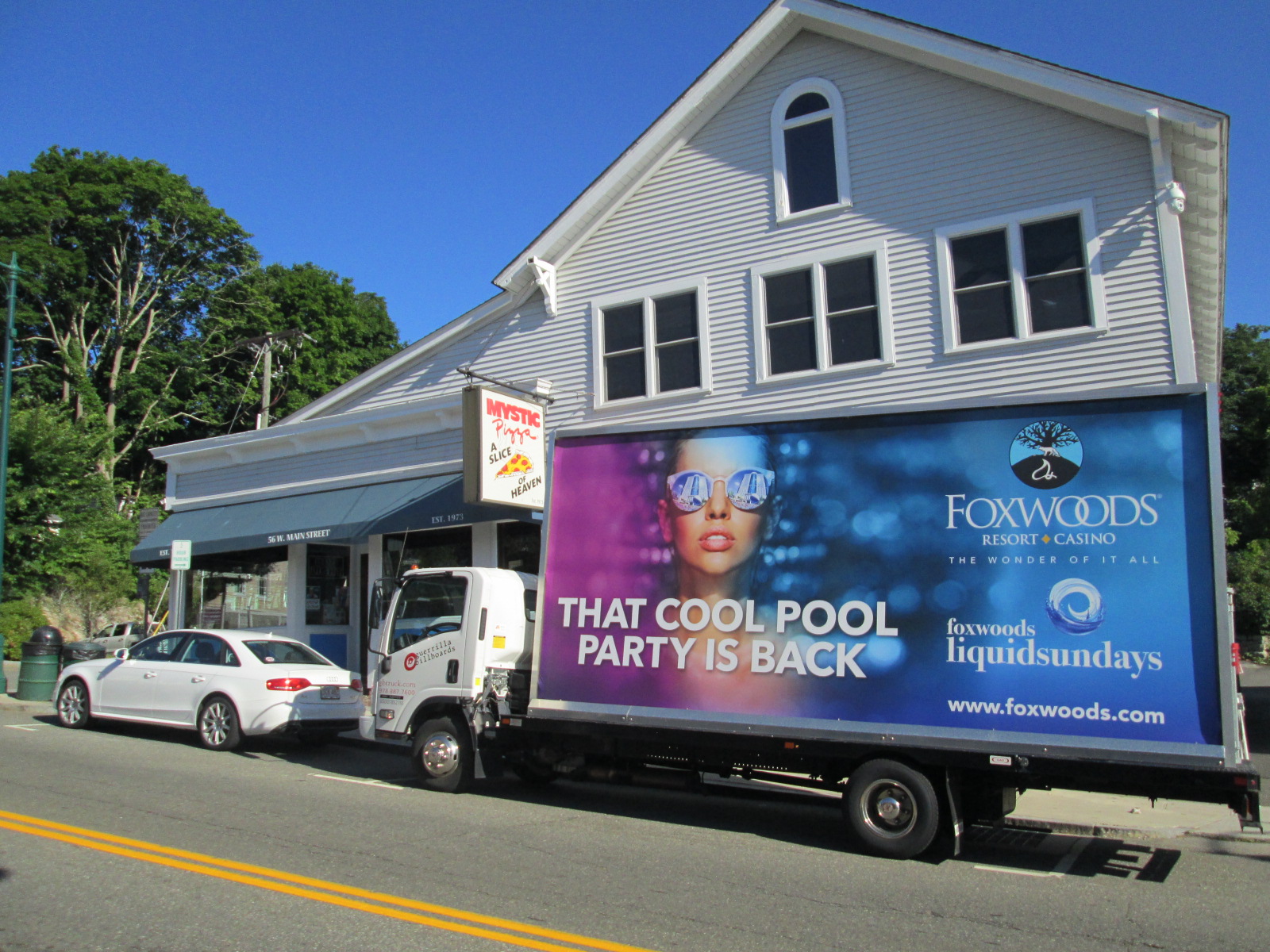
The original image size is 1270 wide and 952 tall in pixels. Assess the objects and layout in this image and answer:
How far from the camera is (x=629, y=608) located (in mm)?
8195

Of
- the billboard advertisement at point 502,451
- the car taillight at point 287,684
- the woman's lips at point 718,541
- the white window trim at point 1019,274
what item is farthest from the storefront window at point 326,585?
the woman's lips at point 718,541

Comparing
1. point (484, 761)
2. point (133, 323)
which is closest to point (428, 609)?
point (484, 761)

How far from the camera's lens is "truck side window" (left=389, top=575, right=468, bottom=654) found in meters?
9.45

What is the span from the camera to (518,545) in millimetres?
15766

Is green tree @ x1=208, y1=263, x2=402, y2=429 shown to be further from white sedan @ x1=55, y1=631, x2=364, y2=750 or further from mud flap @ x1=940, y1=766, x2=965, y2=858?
mud flap @ x1=940, y1=766, x2=965, y2=858

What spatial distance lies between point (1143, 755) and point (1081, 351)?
22.9 ft

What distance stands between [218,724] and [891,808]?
8.84 metres

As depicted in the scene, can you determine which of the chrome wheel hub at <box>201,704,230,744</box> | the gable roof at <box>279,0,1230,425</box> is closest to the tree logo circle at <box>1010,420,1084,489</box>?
the gable roof at <box>279,0,1230,425</box>

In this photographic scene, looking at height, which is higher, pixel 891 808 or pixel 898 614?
pixel 898 614

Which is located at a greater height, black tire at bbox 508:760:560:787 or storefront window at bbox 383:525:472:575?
storefront window at bbox 383:525:472:575

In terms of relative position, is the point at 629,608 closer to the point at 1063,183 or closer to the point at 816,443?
the point at 816,443

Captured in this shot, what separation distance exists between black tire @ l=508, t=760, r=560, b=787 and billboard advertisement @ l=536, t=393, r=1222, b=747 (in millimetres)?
1195

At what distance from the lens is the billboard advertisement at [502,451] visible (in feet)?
44.6

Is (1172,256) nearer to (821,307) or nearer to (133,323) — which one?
(821,307)
